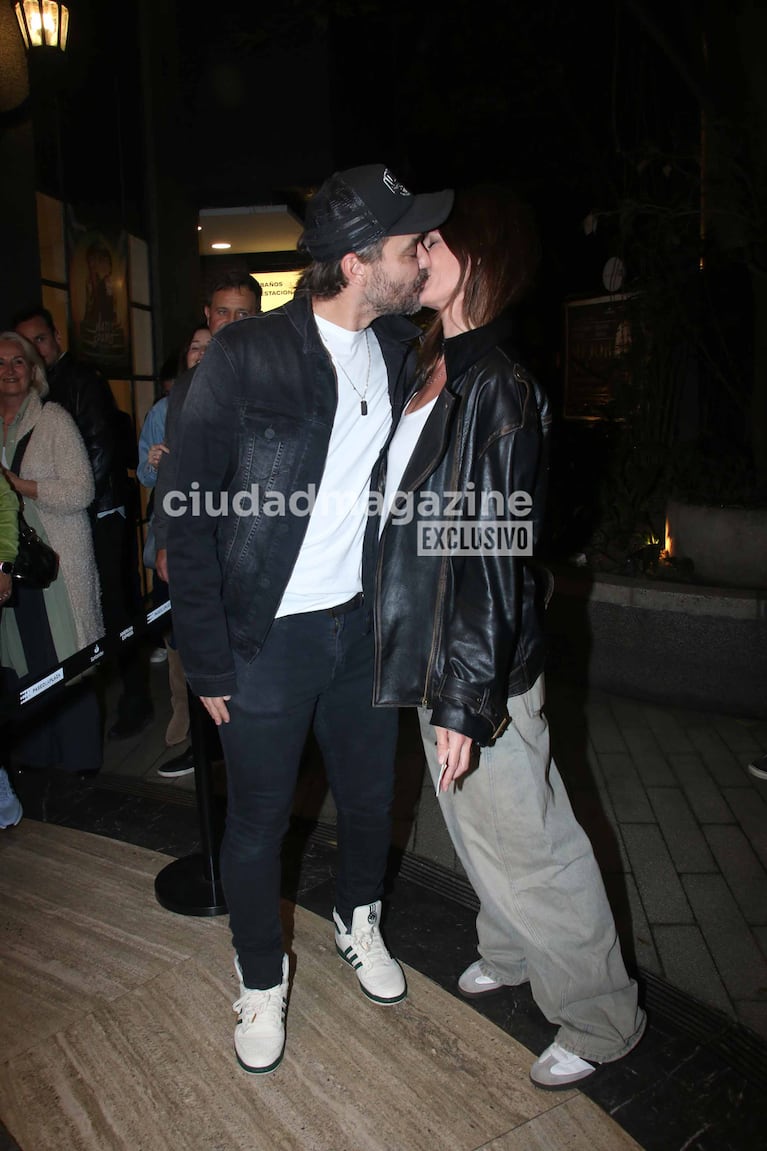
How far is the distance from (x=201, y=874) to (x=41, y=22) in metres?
5.33

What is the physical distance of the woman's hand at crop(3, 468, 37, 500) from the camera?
367cm

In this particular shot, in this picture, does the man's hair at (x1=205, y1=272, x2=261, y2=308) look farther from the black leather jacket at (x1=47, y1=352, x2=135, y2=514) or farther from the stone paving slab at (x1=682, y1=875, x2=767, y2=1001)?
the stone paving slab at (x1=682, y1=875, x2=767, y2=1001)

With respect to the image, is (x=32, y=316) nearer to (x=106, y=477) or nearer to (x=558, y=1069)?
(x=106, y=477)

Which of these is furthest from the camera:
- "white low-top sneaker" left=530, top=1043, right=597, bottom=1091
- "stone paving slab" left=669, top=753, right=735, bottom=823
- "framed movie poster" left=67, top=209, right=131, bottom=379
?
"framed movie poster" left=67, top=209, right=131, bottom=379

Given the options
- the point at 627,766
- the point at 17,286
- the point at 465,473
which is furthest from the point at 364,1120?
the point at 17,286

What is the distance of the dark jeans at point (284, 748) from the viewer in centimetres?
209

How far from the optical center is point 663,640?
Result: 4734mm

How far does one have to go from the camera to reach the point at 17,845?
334cm

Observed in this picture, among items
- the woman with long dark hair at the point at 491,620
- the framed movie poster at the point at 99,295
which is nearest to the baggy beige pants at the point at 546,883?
the woman with long dark hair at the point at 491,620

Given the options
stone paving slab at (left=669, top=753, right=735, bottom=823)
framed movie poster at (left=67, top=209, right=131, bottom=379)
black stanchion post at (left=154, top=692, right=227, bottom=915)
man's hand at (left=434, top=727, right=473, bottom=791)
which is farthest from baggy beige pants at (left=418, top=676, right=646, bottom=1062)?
framed movie poster at (left=67, top=209, right=131, bottom=379)

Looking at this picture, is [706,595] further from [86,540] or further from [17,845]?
[17,845]

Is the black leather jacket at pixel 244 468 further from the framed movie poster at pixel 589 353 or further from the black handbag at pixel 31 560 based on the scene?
the framed movie poster at pixel 589 353

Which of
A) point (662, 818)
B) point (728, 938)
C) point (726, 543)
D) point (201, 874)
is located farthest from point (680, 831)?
point (726, 543)

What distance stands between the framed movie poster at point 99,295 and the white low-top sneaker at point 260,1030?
5407mm
